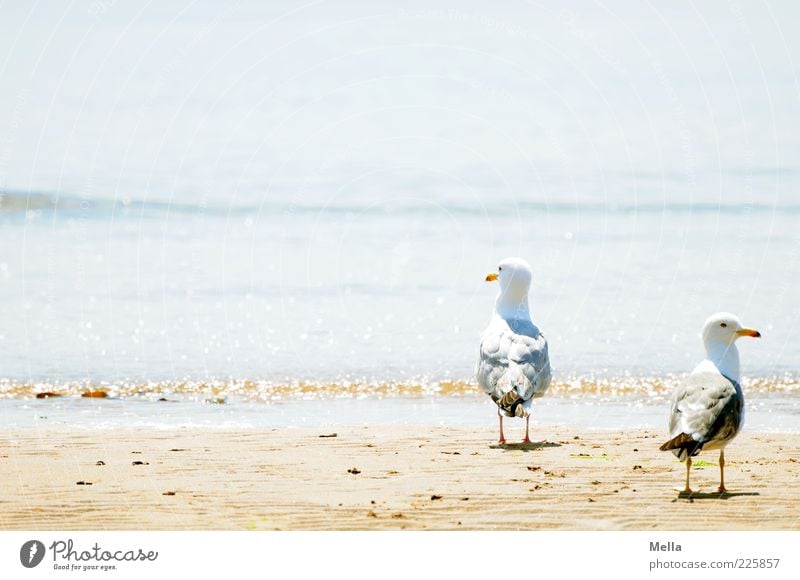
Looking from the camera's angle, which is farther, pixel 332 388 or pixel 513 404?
pixel 332 388

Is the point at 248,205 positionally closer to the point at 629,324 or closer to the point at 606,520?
the point at 629,324

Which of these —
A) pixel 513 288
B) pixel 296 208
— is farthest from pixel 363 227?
pixel 513 288

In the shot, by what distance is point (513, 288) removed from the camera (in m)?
10.2

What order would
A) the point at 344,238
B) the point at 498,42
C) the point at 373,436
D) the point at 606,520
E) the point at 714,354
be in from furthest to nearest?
the point at 344,238, the point at 498,42, the point at 373,436, the point at 714,354, the point at 606,520

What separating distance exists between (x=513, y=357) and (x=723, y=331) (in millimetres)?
1910

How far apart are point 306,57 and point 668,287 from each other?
7.61 meters

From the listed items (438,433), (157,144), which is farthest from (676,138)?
(438,433)

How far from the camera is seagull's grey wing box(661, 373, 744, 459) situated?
285 inches

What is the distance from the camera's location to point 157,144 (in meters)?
22.1

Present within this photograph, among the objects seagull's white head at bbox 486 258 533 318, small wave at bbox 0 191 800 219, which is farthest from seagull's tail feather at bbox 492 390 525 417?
small wave at bbox 0 191 800 219

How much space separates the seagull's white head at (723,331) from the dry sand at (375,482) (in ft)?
2.95
